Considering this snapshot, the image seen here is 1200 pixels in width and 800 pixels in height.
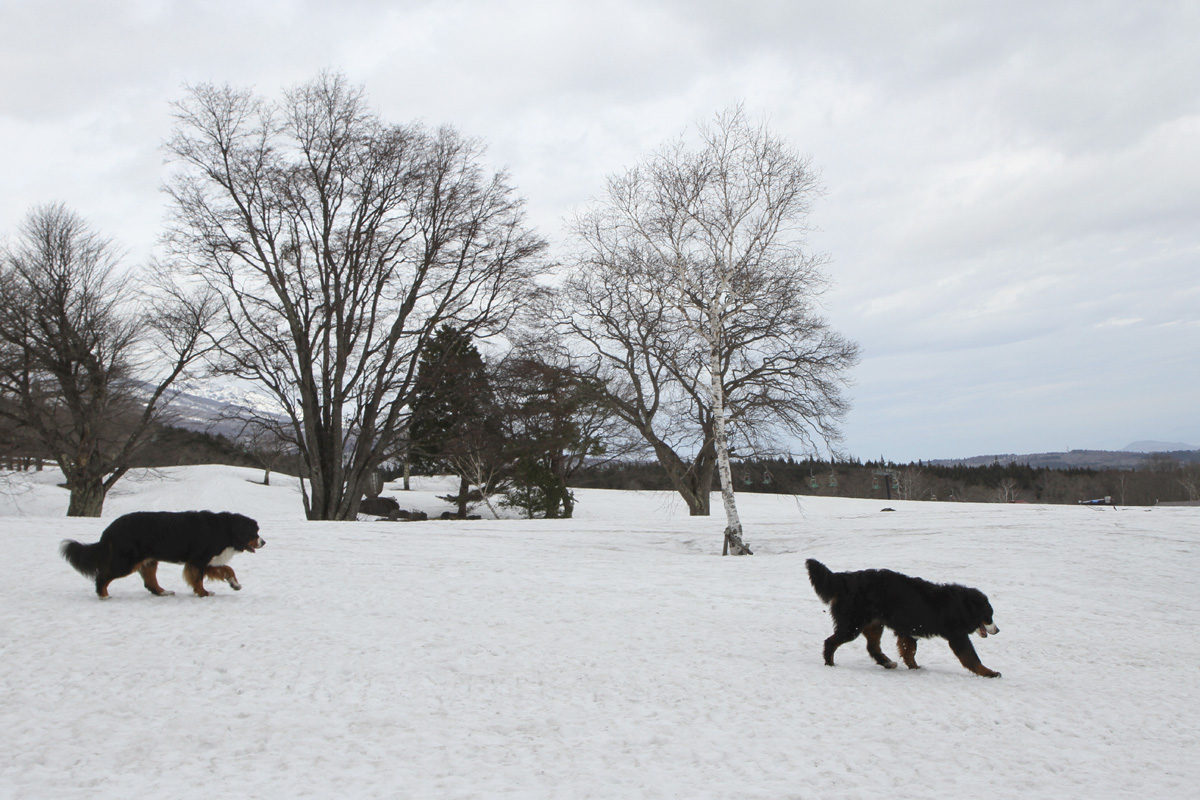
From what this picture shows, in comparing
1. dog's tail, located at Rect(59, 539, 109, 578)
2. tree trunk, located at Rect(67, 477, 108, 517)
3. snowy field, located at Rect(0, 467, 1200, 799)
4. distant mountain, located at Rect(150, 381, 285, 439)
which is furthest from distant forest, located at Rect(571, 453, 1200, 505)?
dog's tail, located at Rect(59, 539, 109, 578)

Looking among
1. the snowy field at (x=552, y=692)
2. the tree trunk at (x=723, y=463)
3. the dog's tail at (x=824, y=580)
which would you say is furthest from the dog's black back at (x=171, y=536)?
the tree trunk at (x=723, y=463)

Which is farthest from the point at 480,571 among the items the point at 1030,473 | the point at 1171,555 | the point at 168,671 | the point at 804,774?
the point at 1030,473

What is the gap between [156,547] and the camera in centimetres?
929

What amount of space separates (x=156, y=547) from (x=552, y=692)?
567 cm

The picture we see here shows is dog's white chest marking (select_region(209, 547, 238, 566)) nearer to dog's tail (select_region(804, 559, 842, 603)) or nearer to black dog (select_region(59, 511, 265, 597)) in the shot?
black dog (select_region(59, 511, 265, 597))

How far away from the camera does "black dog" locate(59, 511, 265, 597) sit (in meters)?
9.19

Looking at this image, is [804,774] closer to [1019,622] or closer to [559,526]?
[1019,622]

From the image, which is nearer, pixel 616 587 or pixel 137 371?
pixel 616 587

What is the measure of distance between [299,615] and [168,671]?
8.89 feet

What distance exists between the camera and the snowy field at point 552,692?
4.76m

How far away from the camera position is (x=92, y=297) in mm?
25750

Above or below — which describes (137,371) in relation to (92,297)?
below

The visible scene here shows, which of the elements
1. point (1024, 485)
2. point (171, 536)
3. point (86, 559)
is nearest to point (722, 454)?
point (171, 536)

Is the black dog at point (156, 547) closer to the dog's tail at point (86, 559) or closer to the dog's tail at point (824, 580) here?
the dog's tail at point (86, 559)
